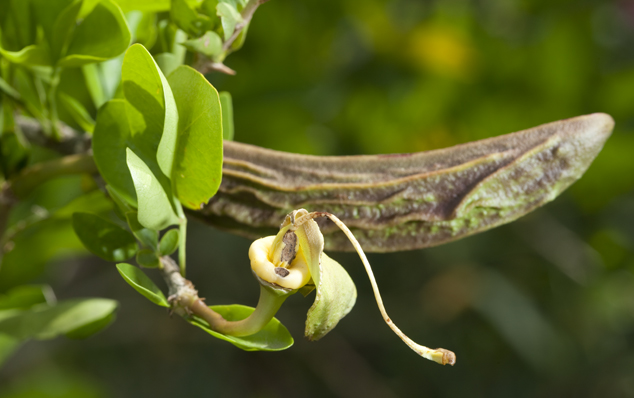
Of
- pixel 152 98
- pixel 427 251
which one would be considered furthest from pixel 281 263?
pixel 427 251

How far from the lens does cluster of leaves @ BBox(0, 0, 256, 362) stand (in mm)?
322

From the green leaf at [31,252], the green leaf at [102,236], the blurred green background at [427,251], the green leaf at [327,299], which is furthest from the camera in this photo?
the blurred green background at [427,251]

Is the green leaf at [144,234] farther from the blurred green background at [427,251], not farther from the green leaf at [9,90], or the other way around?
the blurred green background at [427,251]

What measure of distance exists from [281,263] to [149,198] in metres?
0.10

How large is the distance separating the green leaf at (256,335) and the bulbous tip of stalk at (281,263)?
46 mm

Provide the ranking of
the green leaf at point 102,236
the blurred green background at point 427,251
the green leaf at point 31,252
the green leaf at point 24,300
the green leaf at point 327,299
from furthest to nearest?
1. the blurred green background at point 427,251
2. the green leaf at point 31,252
3. the green leaf at point 24,300
4. the green leaf at point 102,236
5. the green leaf at point 327,299

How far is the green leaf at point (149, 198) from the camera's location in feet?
1.02

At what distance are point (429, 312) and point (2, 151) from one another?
1323 mm

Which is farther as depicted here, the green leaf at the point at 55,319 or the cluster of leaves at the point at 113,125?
the green leaf at the point at 55,319

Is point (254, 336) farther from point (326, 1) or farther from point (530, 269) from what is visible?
point (530, 269)

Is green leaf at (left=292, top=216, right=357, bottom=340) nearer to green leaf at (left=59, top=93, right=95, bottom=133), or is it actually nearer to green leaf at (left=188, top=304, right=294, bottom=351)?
green leaf at (left=188, top=304, right=294, bottom=351)

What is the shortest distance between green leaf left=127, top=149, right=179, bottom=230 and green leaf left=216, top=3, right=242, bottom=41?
4.6 inches

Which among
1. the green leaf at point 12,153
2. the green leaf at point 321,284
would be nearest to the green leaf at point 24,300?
the green leaf at point 12,153

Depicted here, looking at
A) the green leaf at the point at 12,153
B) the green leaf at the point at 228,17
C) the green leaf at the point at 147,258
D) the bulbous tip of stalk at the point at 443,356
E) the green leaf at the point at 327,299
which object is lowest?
the green leaf at the point at 12,153
